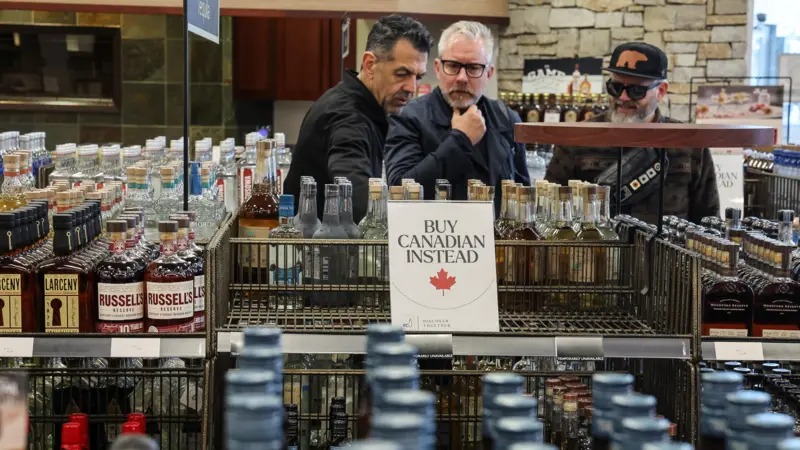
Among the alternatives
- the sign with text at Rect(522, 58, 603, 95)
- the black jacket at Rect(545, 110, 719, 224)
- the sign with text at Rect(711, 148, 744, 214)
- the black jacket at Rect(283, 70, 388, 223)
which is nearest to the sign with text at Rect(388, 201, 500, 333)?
the black jacket at Rect(283, 70, 388, 223)

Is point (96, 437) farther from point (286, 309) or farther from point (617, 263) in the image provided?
point (617, 263)

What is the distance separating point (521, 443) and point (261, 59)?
807cm

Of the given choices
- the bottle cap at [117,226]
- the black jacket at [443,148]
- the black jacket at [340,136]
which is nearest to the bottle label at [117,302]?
the bottle cap at [117,226]

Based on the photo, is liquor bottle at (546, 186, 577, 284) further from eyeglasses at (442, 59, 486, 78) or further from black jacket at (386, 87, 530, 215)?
eyeglasses at (442, 59, 486, 78)

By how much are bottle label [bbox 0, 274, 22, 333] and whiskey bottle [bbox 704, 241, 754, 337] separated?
1522 millimetres

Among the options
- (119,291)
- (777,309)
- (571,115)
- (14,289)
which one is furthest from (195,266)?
(571,115)

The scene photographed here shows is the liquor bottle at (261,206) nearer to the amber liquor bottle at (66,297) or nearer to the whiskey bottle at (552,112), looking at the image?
the amber liquor bottle at (66,297)

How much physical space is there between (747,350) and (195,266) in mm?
1209

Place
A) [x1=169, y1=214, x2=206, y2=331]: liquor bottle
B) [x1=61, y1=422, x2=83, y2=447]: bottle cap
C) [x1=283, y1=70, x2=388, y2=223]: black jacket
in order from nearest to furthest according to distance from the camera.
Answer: [x1=61, y1=422, x2=83, y2=447]: bottle cap
[x1=169, y1=214, x2=206, y2=331]: liquor bottle
[x1=283, y1=70, x2=388, y2=223]: black jacket

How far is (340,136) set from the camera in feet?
13.1

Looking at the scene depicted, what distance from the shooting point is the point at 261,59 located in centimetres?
920

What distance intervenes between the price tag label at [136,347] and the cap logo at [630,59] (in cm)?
288

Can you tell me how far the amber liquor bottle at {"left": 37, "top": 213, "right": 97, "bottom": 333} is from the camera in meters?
2.46

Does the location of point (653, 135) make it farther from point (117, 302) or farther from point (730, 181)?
point (730, 181)
